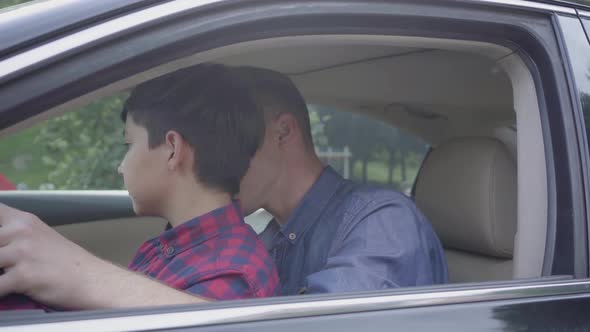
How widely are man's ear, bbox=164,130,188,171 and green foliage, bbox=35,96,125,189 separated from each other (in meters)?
3.38

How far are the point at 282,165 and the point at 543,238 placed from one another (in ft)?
2.89

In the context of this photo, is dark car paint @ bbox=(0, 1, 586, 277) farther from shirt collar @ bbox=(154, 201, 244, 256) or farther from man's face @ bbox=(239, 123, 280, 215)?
man's face @ bbox=(239, 123, 280, 215)

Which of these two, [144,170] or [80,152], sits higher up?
[80,152]

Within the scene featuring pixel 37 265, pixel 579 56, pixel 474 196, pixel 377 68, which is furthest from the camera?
pixel 377 68

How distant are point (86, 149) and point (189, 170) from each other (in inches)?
148

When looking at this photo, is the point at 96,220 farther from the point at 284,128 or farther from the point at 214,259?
the point at 214,259

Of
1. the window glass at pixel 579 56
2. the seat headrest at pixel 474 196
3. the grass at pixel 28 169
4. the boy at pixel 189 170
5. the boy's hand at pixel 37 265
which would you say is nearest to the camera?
the boy's hand at pixel 37 265

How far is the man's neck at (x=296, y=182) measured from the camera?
7.41 ft

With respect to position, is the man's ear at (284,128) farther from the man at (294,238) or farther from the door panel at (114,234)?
the door panel at (114,234)

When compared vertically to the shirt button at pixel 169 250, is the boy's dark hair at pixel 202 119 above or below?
above

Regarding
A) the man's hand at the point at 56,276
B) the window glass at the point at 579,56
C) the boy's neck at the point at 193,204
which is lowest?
the man's hand at the point at 56,276

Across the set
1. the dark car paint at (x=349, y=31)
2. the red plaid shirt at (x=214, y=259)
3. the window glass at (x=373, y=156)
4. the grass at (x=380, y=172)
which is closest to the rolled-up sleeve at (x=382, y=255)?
the red plaid shirt at (x=214, y=259)

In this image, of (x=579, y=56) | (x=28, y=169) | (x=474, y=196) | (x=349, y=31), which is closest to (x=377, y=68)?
(x=474, y=196)

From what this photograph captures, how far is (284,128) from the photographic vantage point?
7.41ft
